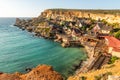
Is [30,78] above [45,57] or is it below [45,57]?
above

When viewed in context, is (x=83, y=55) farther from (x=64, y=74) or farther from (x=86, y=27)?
(x=86, y=27)

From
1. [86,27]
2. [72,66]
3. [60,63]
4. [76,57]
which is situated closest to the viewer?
[72,66]

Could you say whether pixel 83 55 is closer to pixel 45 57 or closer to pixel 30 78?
pixel 45 57

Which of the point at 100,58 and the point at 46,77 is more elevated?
the point at 46,77

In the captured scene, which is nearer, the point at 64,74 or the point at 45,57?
the point at 64,74

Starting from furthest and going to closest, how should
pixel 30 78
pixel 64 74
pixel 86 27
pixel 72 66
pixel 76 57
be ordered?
pixel 86 27 < pixel 76 57 < pixel 72 66 < pixel 64 74 < pixel 30 78

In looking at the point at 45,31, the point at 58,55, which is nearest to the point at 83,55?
the point at 58,55

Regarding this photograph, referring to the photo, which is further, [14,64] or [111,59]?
[14,64]

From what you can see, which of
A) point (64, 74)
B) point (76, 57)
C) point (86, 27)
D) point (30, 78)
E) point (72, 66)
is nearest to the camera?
point (30, 78)

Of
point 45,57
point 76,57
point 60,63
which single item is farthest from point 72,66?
point 45,57
